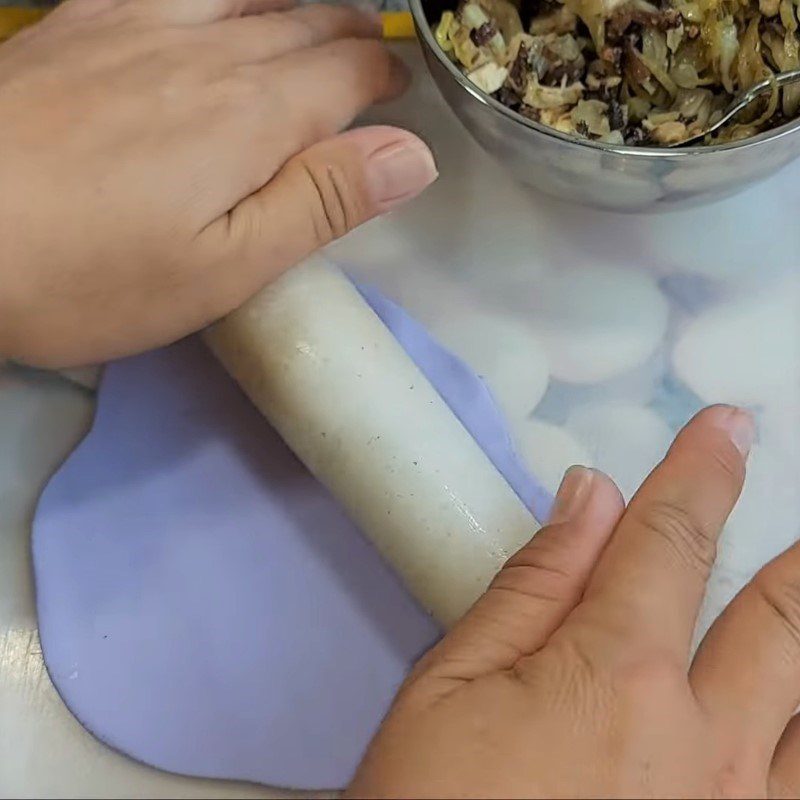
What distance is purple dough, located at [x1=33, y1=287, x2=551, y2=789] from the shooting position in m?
0.61

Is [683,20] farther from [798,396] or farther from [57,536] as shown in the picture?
[57,536]

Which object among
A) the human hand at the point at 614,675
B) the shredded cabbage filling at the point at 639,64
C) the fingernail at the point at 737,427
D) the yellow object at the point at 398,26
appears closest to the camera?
the human hand at the point at 614,675

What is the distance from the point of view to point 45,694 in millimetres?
627

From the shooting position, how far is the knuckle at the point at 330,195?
588 mm

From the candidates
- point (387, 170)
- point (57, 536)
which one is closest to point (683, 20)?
point (387, 170)

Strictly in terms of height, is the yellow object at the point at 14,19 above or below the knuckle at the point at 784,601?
above

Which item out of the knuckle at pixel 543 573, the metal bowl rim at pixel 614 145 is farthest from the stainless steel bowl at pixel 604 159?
the knuckle at pixel 543 573

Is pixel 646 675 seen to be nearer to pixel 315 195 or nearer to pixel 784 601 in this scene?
pixel 784 601

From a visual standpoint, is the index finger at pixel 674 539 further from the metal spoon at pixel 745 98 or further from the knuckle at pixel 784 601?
the metal spoon at pixel 745 98

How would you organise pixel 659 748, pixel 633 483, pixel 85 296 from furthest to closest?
pixel 633 483 → pixel 85 296 → pixel 659 748

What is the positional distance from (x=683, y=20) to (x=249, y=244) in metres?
0.30

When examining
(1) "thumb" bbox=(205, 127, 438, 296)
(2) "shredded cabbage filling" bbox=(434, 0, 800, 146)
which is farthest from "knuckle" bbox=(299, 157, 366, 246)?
(2) "shredded cabbage filling" bbox=(434, 0, 800, 146)

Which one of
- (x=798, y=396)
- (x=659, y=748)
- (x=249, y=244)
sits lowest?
(x=798, y=396)

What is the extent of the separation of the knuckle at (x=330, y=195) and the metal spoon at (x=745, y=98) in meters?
0.19
